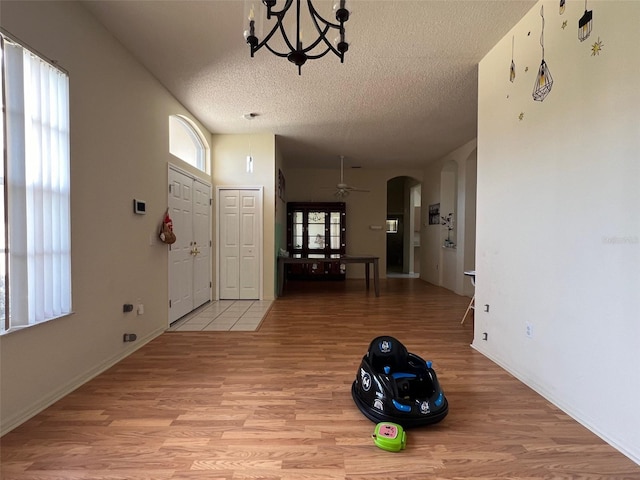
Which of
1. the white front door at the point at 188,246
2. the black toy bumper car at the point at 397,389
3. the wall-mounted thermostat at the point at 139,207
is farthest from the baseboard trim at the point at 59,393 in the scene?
the black toy bumper car at the point at 397,389

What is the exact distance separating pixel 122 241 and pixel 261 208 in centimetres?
266

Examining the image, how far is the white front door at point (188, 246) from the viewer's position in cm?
390

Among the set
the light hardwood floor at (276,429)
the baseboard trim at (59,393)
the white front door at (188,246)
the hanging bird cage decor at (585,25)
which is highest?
the hanging bird cage decor at (585,25)

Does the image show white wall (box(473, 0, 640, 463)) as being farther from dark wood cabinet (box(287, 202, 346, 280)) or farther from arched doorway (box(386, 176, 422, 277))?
arched doorway (box(386, 176, 422, 277))

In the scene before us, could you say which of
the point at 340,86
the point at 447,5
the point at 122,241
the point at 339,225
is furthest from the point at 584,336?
the point at 339,225

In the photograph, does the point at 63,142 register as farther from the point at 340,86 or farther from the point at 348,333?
the point at 348,333

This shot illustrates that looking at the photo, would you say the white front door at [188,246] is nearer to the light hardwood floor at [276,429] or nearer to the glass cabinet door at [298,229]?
the light hardwood floor at [276,429]

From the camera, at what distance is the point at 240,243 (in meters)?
5.33

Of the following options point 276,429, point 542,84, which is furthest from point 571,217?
point 276,429

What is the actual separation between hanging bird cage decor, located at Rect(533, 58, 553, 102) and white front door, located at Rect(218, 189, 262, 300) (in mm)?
4005

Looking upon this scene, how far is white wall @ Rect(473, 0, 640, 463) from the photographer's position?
1612mm

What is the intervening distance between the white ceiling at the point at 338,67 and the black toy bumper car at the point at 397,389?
215 cm

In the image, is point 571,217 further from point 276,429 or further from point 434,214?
point 434,214

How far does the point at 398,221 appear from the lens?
38.0 feet
